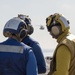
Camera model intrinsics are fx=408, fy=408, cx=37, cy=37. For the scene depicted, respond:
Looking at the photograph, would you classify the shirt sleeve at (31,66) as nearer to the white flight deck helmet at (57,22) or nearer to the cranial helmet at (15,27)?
the cranial helmet at (15,27)

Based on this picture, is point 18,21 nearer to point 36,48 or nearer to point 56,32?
point 56,32

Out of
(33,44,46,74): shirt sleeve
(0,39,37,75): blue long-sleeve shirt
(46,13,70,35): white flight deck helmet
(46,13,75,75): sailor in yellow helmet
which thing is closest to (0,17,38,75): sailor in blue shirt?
(0,39,37,75): blue long-sleeve shirt

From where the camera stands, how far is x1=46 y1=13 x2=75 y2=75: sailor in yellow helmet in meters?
6.73

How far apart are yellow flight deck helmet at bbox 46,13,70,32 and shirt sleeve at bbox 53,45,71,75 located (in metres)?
0.52

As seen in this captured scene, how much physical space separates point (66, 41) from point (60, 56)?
12.3 inches

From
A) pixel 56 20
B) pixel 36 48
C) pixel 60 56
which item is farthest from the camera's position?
pixel 36 48

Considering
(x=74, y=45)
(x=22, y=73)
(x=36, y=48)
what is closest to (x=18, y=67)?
(x=22, y=73)

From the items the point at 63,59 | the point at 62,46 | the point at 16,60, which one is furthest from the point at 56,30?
the point at 16,60

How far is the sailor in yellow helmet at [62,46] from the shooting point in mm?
6730

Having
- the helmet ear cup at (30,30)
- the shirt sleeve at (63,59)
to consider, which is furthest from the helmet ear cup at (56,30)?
the helmet ear cup at (30,30)

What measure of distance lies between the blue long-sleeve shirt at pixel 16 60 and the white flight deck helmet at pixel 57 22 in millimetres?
570

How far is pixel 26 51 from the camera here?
277 inches

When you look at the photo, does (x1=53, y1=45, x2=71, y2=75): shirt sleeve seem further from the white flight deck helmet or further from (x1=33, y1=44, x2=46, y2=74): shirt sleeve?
(x1=33, y1=44, x2=46, y2=74): shirt sleeve

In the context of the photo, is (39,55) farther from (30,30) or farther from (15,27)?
(15,27)
